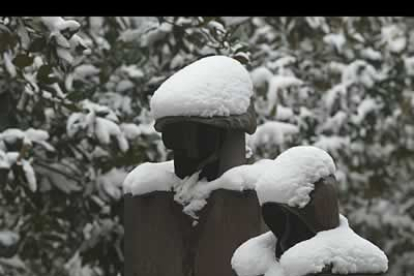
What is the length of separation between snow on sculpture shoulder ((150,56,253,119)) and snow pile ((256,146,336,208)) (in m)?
0.40

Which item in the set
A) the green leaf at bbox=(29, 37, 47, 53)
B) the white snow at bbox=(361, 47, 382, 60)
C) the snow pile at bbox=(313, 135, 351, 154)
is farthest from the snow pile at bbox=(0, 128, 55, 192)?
the white snow at bbox=(361, 47, 382, 60)

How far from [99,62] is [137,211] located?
218cm

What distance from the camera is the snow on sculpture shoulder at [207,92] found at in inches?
95.7

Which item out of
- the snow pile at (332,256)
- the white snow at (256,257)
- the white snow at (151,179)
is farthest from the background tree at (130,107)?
the snow pile at (332,256)

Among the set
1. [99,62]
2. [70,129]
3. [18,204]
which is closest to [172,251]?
[70,129]

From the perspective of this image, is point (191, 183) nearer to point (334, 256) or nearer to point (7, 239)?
point (334, 256)

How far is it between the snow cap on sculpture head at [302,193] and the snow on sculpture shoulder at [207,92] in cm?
39

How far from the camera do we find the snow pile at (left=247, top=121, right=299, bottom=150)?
186 inches

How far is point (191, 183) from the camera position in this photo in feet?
8.18

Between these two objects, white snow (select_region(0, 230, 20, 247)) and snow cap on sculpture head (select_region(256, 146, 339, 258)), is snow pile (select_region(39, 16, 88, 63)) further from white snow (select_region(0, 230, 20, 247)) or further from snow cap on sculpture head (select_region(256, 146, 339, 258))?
snow cap on sculpture head (select_region(256, 146, 339, 258))

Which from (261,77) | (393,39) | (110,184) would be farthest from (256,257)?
(393,39)

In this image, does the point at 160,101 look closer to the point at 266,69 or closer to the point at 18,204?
the point at 18,204

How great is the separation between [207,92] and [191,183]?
257mm

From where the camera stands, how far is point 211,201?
8.03 ft
